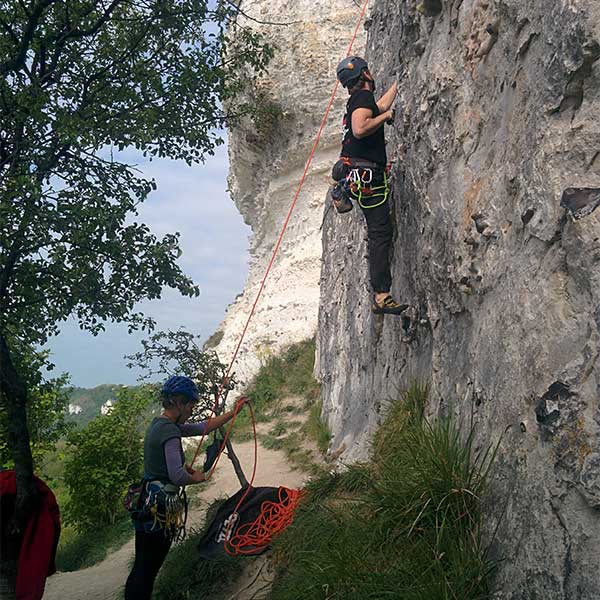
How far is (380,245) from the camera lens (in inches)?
249

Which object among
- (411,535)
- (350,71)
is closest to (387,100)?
(350,71)

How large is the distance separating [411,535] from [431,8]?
451cm

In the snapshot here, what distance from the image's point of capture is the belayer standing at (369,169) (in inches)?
237

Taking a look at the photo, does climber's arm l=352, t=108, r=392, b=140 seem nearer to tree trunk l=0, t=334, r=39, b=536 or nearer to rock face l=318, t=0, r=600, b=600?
rock face l=318, t=0, r=600, b=600

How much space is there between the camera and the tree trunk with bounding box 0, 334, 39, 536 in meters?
5.44

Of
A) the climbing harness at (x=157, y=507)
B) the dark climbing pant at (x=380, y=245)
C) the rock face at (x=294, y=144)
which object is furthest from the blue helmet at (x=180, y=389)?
the rock face at (x=294, y=144)

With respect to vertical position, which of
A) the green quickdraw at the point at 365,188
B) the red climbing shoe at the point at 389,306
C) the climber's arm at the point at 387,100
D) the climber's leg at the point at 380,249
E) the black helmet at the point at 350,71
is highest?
the black helmet at the point at 350,71

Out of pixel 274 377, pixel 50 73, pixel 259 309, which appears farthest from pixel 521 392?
pixel 259 309

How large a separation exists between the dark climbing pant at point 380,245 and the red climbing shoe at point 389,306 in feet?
0.56

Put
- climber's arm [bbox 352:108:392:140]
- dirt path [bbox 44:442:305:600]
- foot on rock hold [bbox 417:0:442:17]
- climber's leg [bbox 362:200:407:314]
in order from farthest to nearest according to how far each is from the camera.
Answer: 1. dirt path [bbox 44:442:305:600]
2. climber's leg [bbox 362:200:407:314]
3. climber's arm [bbox 352:108:392:140]
4. foot on rock hold [bbox 417:0:442:17]

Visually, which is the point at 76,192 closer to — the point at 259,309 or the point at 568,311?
the point at 568,311

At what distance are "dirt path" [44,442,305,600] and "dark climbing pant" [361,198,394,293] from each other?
138 inches

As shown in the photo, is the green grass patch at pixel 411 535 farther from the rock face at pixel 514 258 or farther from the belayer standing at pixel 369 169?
the belayer standing at pixel 369 169


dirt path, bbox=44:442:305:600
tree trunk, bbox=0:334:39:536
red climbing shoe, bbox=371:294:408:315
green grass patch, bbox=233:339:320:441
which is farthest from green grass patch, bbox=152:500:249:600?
green grass patch, bbox=233:339:320:441
